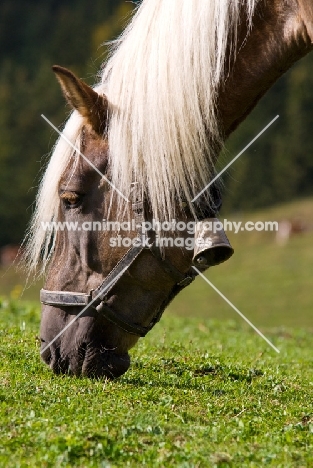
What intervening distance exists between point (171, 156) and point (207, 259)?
0.67 m

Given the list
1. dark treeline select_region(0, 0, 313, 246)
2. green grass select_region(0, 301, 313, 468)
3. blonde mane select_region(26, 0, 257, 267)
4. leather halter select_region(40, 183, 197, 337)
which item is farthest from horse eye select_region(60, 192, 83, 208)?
dark treeline select_region(0, 0, 313, 246)

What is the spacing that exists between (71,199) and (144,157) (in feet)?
1.88

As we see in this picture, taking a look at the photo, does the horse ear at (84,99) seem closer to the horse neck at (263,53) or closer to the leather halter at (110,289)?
the leather halter at (110,289)

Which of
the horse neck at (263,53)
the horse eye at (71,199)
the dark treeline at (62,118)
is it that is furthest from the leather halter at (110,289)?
the dark treeline at (62,118)

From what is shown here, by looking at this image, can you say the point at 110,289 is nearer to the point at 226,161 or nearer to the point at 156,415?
the point at 156,415

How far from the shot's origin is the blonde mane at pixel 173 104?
13.6 ft

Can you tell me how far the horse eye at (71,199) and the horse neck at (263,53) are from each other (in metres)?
1.04

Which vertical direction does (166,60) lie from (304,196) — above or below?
above

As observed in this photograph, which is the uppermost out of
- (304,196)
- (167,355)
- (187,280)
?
(187,280)

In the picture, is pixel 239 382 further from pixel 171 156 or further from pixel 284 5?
pixel 284 5

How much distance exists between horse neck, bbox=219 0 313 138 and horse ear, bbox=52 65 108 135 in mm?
761

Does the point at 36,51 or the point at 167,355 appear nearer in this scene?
the point at 167,355

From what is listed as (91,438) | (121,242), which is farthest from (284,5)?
(91,438)

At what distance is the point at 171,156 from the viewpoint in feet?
13.6
